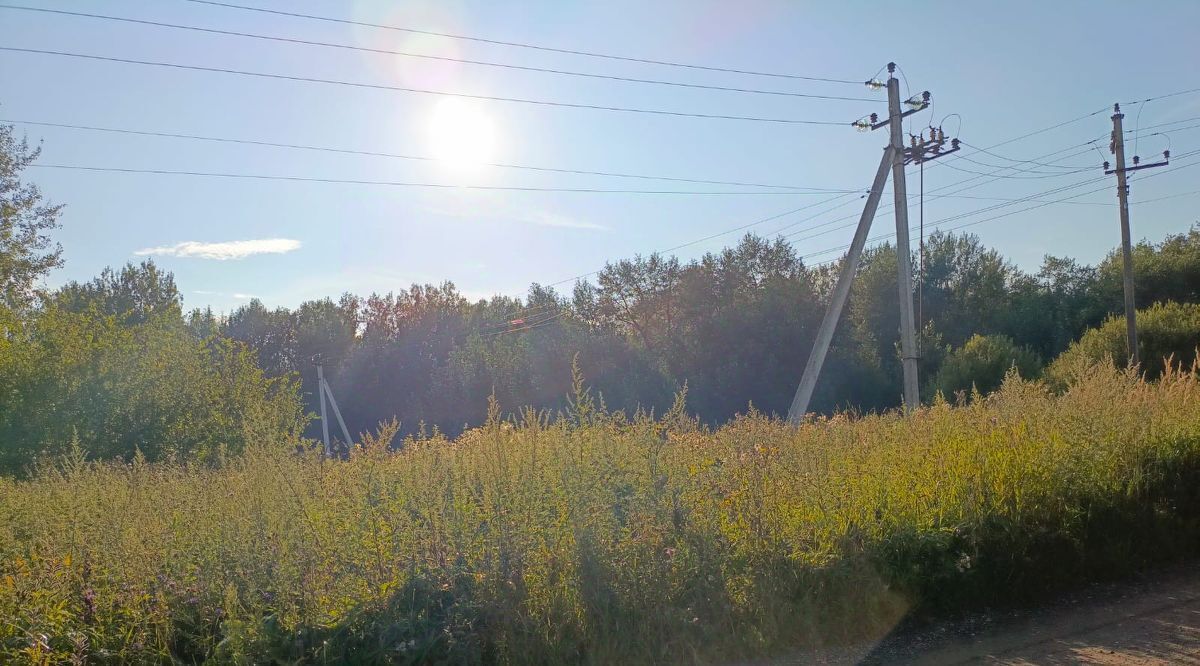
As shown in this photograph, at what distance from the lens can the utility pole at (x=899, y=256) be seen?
16.0 metres

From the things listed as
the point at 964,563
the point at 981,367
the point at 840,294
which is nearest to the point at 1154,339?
→ the point at 981,367

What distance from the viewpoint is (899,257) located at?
17.0 meters

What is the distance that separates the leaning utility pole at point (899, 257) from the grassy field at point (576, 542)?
905cm

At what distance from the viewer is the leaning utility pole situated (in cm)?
1595

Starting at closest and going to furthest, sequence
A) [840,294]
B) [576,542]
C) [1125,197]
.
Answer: [576,542], [840,294], [1125,197]

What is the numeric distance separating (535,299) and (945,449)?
160ft

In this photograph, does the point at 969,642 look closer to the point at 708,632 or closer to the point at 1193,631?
the point at 1193,631

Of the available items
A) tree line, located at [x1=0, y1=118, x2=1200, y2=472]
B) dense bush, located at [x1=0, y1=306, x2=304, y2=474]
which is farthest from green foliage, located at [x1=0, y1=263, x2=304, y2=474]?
tree line, located at [x1=0, y1=118, x2=1200, y2=472]

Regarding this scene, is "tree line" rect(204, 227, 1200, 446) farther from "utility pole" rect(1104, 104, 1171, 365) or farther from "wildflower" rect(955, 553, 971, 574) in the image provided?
"wildflower" rect(955, 553, 971, 574)

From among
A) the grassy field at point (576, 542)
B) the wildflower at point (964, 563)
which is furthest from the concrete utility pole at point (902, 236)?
the wildflower at point (964, 563)

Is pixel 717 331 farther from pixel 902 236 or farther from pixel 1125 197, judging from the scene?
pixel 902 236

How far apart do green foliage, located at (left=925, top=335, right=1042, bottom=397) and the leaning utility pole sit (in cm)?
1398

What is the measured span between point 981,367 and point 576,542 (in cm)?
2921

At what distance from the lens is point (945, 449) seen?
22.2ft
